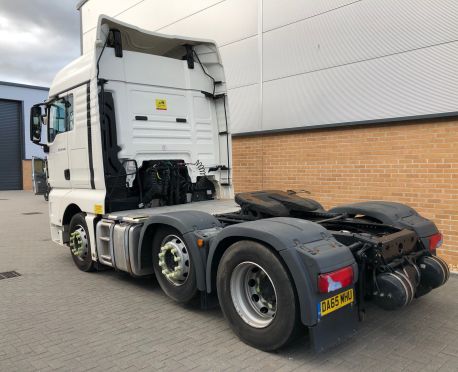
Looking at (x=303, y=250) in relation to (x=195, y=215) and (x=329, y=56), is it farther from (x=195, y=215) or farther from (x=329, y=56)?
(x=329, y=56)

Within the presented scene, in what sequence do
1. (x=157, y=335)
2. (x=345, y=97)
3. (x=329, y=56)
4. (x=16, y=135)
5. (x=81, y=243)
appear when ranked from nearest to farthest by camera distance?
(x=157, y=335) < (x=81, y=243) < (x=345, y=97) < (x=329, y=56) < (x=16, y=135)

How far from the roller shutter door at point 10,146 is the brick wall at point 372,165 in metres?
24.1

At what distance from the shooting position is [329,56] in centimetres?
734

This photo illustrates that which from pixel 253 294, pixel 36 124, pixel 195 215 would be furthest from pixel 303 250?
pixel 36 124

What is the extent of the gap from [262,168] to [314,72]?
2.09 metres

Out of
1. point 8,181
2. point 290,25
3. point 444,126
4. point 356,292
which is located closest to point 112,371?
point 356,292

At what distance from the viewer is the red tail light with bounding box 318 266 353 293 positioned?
10.9 ft

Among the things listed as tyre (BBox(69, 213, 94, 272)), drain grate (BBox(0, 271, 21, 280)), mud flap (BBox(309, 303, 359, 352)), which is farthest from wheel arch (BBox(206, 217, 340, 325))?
drain grate (BBox(0, 271, 21, 280))

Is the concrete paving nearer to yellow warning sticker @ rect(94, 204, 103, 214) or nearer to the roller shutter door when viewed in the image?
yellow warning sticker @ rect(94, 204, 103, 214)

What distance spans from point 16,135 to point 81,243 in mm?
25204

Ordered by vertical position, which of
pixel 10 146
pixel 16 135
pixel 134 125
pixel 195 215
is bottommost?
pixel 195 215

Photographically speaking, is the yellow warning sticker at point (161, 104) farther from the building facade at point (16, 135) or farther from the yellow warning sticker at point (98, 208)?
the building facade at point (16, 135)

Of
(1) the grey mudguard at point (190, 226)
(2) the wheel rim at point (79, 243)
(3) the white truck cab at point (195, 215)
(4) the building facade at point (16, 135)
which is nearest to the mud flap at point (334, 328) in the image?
(3) the white truck cab at point (195, 215)

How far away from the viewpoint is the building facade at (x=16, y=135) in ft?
90.9
